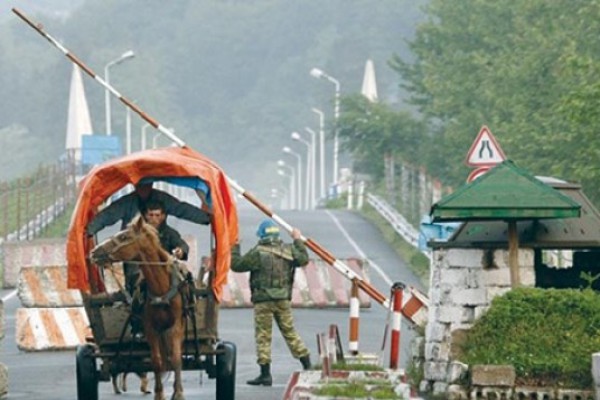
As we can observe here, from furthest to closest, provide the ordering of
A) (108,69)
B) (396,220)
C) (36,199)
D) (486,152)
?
(108,69)
(36,199)
(396,220)
(486,152)

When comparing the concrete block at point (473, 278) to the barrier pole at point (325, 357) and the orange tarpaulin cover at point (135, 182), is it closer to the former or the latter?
the barrier pole at point (325, 357)

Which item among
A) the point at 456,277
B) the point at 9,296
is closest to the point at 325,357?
the point at 456,277

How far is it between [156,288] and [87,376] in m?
1.22

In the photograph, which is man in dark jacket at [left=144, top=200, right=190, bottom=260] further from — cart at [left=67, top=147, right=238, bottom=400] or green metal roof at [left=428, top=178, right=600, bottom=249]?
green metal roof at [left=428, top=178, right=600, bottom=249]

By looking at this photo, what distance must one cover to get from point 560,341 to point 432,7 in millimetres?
65963

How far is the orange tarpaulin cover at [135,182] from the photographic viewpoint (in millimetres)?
21844

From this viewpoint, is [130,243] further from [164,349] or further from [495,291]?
[495,291]

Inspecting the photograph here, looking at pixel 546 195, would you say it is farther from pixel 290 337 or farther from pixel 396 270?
pixel 396 270

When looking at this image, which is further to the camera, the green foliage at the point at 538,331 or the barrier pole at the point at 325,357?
the green foliage at the point at 538,331

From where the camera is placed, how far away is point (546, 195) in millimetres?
22422

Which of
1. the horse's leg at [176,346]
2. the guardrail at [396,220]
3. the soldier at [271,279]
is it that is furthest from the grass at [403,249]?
the horse's leg at [176,346]

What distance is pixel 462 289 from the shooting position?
74.3 ft

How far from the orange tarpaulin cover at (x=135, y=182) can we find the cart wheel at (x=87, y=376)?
0.59 m

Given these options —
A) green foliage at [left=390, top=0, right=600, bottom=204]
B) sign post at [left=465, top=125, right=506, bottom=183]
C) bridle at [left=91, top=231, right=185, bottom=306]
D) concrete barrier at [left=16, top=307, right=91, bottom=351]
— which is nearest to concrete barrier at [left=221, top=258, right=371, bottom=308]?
green foliage at [left=390, top=0, right=600, bottom=204]
